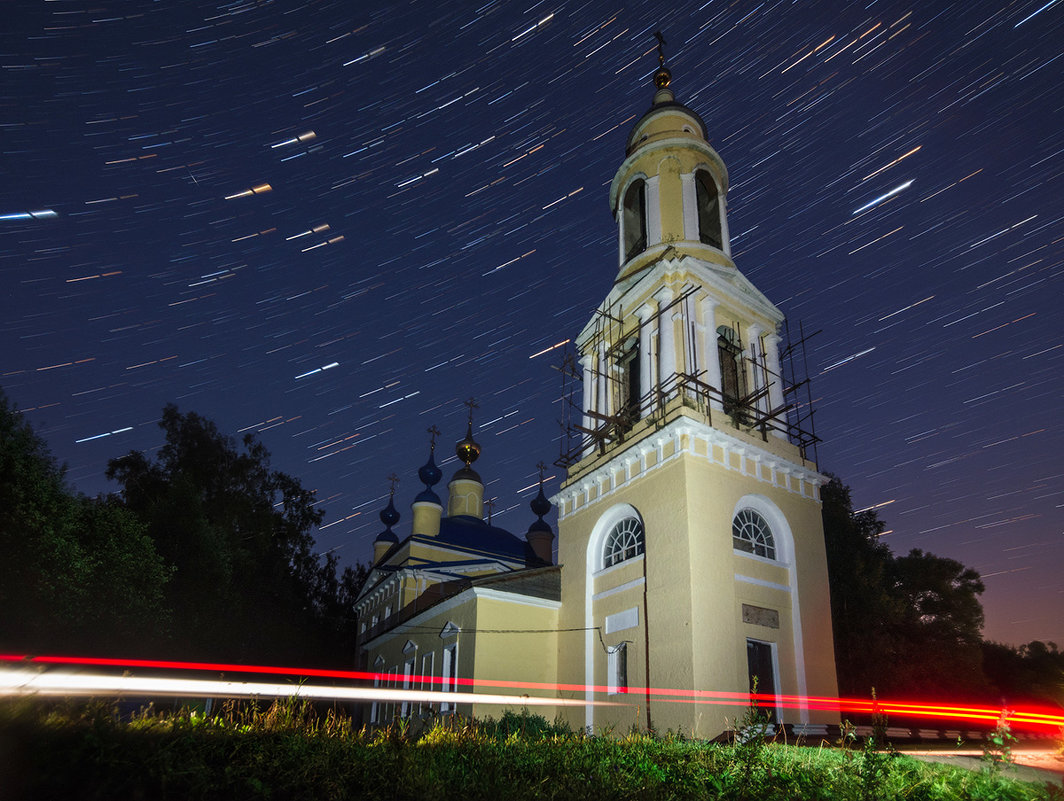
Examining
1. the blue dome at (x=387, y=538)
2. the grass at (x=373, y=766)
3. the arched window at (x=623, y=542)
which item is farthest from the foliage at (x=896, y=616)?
the blue dome at (x=387, y=538)

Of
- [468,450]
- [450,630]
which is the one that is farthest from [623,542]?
[468,450]

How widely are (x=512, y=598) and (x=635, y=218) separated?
13438mm

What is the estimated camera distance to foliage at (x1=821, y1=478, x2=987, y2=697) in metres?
23.6

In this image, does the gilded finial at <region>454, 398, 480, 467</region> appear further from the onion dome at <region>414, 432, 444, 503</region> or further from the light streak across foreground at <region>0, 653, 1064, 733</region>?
the light streak across foreground at <region>0, 653, 1064, 733</region>

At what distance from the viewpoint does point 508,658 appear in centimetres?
1758

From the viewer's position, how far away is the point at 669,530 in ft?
49.2

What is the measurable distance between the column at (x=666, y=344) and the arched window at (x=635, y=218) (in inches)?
140

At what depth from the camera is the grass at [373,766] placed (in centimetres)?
534

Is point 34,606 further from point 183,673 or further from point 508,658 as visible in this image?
point 508,658

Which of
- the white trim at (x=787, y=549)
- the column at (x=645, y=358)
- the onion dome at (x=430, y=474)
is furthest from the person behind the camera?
the onion dome at (x=430, y=474)

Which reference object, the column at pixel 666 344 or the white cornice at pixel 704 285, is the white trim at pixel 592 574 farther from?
the white cornice at pixel 704 285

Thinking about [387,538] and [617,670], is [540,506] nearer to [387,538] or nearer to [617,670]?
[387,538]

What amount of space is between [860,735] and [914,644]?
46.1 feet

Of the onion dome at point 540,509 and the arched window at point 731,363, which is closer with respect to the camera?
the arched window at point 731,363
